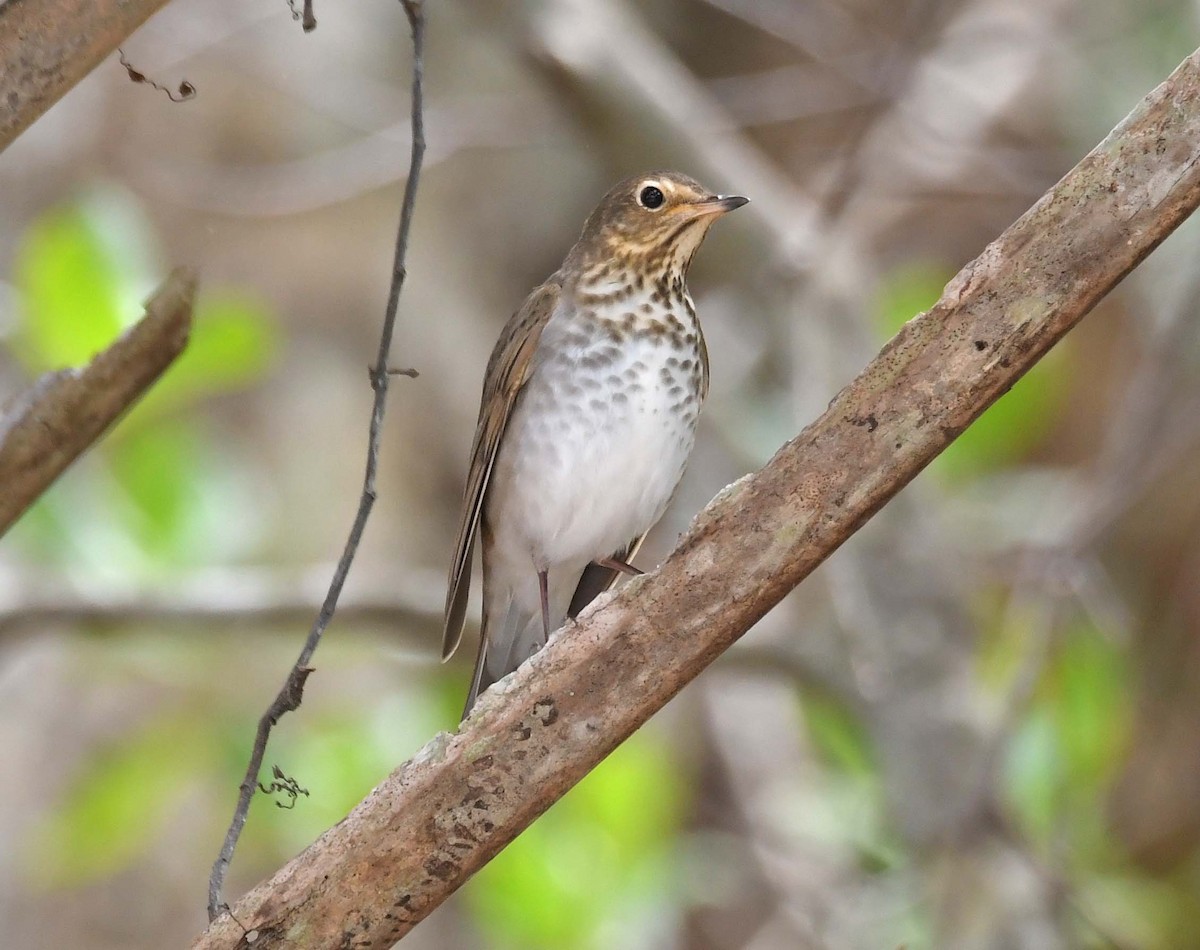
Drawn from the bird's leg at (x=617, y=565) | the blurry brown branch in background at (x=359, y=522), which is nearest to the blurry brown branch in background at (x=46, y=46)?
the blurry brown branch in background at (x=359, y=522)

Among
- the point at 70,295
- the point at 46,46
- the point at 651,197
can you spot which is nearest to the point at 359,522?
the point at 46,46

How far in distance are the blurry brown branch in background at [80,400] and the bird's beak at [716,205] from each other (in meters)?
1.34

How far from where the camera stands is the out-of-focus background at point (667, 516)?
3.67m

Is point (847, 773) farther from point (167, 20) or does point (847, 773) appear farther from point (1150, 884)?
point (167, 20)

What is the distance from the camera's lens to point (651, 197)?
3.20 metres

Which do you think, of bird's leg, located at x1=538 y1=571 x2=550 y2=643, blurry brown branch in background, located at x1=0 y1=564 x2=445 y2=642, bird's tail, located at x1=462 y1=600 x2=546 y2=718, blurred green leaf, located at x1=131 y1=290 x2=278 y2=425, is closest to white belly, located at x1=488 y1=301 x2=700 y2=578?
bird's leg, located at x1=538 y1=571 x2=550 y2=643

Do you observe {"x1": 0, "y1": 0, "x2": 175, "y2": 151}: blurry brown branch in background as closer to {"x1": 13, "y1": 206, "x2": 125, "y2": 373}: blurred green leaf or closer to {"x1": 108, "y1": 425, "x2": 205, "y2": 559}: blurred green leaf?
{"x1": 13, "y1": 206, "x2": 125, "y2": 373}: blurred green leaf

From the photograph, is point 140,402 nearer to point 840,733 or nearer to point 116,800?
point 116,800

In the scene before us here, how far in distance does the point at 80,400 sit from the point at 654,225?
4.93ft

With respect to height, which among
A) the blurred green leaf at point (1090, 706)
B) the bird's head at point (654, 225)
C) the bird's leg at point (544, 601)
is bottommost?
the blurred green leaf at point (1090, 706)

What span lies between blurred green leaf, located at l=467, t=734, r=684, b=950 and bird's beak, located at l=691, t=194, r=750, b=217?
135 centimetres

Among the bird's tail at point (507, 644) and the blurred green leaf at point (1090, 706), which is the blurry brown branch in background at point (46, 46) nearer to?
the bird's tail at point (507, 644)

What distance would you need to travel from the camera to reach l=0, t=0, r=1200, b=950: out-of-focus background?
367cm

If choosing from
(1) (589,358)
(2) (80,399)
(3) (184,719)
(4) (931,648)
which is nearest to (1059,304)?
(2) (80,399)
